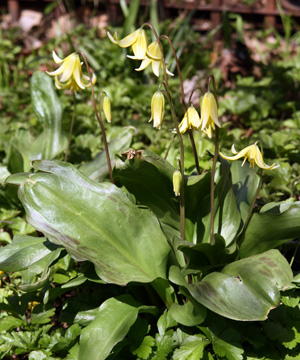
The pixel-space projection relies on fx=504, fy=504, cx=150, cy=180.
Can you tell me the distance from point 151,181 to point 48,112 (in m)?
1.22

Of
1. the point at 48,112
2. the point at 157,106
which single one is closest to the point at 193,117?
the point at 157,106

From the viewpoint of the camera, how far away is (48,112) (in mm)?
2967

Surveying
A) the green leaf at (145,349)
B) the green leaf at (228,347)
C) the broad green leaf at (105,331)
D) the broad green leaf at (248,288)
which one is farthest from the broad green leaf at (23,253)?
the green leaf at (228,347)

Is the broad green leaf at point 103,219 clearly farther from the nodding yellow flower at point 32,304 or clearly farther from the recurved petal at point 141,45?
the nodding yellow flower at point 32,304

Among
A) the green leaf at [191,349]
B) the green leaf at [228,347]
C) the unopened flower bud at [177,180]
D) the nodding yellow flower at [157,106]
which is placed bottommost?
the green leaf at [191,349]

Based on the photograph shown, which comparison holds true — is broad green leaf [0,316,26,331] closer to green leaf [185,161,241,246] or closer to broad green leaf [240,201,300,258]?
green leaf [185,161,241,246]

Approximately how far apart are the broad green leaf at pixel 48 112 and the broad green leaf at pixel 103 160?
365 mm

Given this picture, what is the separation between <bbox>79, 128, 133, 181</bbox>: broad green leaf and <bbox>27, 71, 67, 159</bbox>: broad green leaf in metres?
0.37

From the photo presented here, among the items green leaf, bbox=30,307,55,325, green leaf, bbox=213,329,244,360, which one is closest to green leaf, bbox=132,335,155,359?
green leaf, bbox=213,329,244,360

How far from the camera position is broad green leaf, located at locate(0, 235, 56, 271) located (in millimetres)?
1904

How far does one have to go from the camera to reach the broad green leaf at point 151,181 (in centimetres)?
189

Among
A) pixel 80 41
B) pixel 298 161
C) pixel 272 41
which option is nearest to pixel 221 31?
pixel 272 41

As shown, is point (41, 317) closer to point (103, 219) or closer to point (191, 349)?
point (103, 219)

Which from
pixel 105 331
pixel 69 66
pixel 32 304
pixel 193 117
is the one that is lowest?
pixel 32 304
